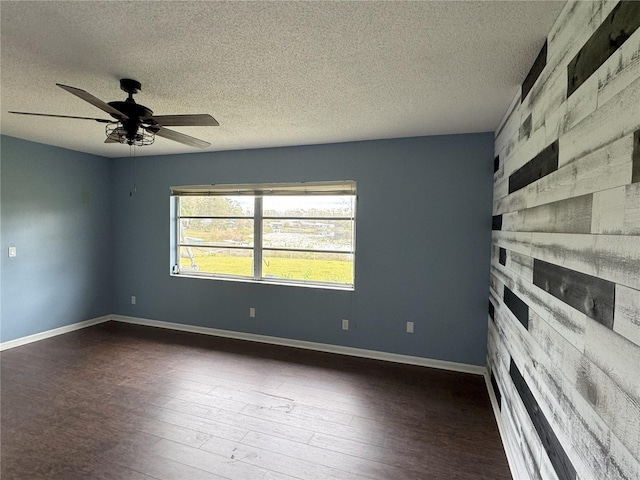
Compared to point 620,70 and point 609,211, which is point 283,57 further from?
point 609,211

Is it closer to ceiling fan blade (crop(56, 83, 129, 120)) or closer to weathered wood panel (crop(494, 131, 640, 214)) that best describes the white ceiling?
ceiling fan blade (crop(56, 83, 129, 120))

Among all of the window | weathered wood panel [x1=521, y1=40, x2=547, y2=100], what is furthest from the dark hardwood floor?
weathered wood panel [x1=521, y1=40, x2=547, y2=100]

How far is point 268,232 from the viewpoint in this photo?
4.22 metres

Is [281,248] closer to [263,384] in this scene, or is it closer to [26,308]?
[263,384]

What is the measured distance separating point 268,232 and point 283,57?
261 cm

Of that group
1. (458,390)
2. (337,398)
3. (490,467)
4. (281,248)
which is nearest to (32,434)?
(337,398)

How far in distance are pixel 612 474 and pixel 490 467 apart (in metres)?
1.40

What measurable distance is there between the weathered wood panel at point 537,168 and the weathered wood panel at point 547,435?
3.75 ft

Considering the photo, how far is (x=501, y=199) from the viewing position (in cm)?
273

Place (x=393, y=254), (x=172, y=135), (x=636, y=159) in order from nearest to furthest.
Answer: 1. (x=636, y=159)
2. (x=172, y=135)
3. (x=393, y=254)

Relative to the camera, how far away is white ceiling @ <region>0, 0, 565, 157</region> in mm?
1453

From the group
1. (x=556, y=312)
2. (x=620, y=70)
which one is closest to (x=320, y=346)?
(x=556, y=312)

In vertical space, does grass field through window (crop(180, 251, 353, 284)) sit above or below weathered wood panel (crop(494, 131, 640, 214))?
below

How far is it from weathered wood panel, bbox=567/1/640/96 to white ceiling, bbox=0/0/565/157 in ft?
1.28
